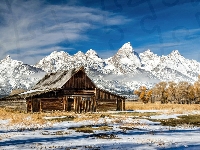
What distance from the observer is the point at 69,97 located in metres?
48.3

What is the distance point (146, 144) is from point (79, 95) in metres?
34.6

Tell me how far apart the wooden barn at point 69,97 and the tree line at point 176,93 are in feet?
226

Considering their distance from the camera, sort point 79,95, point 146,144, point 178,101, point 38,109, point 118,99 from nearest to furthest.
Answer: point 146,144 → point 38,109 → point 79,95 → point 118,99 → point 178,101

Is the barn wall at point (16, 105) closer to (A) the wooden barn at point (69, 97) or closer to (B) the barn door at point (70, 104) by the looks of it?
(A) the wooden barn at point (69, 97)

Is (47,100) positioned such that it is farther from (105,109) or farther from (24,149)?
(24,149)

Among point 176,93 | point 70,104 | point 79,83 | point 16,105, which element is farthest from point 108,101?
point 176,93

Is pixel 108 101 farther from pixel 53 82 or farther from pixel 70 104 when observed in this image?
pixel 53 82

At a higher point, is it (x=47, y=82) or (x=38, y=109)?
(x=47, y=82)

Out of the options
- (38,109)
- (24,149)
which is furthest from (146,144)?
(38,109)

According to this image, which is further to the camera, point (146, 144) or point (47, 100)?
point (47, 100)

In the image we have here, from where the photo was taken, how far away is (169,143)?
15.9 metres

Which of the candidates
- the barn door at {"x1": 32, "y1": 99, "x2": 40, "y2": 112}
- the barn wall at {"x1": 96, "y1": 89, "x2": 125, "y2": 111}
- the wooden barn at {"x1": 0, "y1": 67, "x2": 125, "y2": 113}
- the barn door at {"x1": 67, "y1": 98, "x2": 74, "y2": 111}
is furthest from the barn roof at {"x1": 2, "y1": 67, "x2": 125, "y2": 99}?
the barn wall at {"x1": 96, "y1": 89, "x2": 125, "y2": 111}

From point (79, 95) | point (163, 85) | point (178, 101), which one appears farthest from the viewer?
point (163, 85)

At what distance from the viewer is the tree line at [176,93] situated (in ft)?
375
